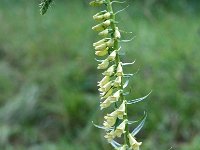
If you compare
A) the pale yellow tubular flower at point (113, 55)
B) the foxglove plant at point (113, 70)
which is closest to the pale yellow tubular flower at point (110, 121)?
the foxglove plant at point (113, 70)

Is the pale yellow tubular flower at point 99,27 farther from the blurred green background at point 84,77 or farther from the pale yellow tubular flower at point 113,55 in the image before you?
the blurred green background at point 84,77

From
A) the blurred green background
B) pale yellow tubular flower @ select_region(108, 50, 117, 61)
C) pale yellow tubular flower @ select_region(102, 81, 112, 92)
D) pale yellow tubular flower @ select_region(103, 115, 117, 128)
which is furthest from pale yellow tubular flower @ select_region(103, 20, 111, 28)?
the blurred green background

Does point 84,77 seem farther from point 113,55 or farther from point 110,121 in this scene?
point 113,55

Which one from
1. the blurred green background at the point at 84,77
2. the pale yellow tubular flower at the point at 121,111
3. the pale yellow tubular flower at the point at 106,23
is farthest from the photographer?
the blurred green background at the point at 84,77

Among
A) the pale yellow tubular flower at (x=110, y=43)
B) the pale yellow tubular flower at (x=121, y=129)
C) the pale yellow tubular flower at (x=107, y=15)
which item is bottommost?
the pale yellow tubular flower at (x=121, y=129)

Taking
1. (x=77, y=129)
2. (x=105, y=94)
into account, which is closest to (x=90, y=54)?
(x=77, y=129)

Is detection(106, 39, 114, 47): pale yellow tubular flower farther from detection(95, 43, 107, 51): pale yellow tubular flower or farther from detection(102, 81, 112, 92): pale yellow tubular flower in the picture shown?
detection(102, 81, 112, 92): pale yellow tubular flower

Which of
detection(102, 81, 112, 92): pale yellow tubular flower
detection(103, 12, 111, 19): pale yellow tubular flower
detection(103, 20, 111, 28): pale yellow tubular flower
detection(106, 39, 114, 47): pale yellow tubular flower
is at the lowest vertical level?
detection(102, 81, 112, 92): pale yellow tubular flower

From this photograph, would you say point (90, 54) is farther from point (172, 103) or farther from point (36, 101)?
point (172, 103)
